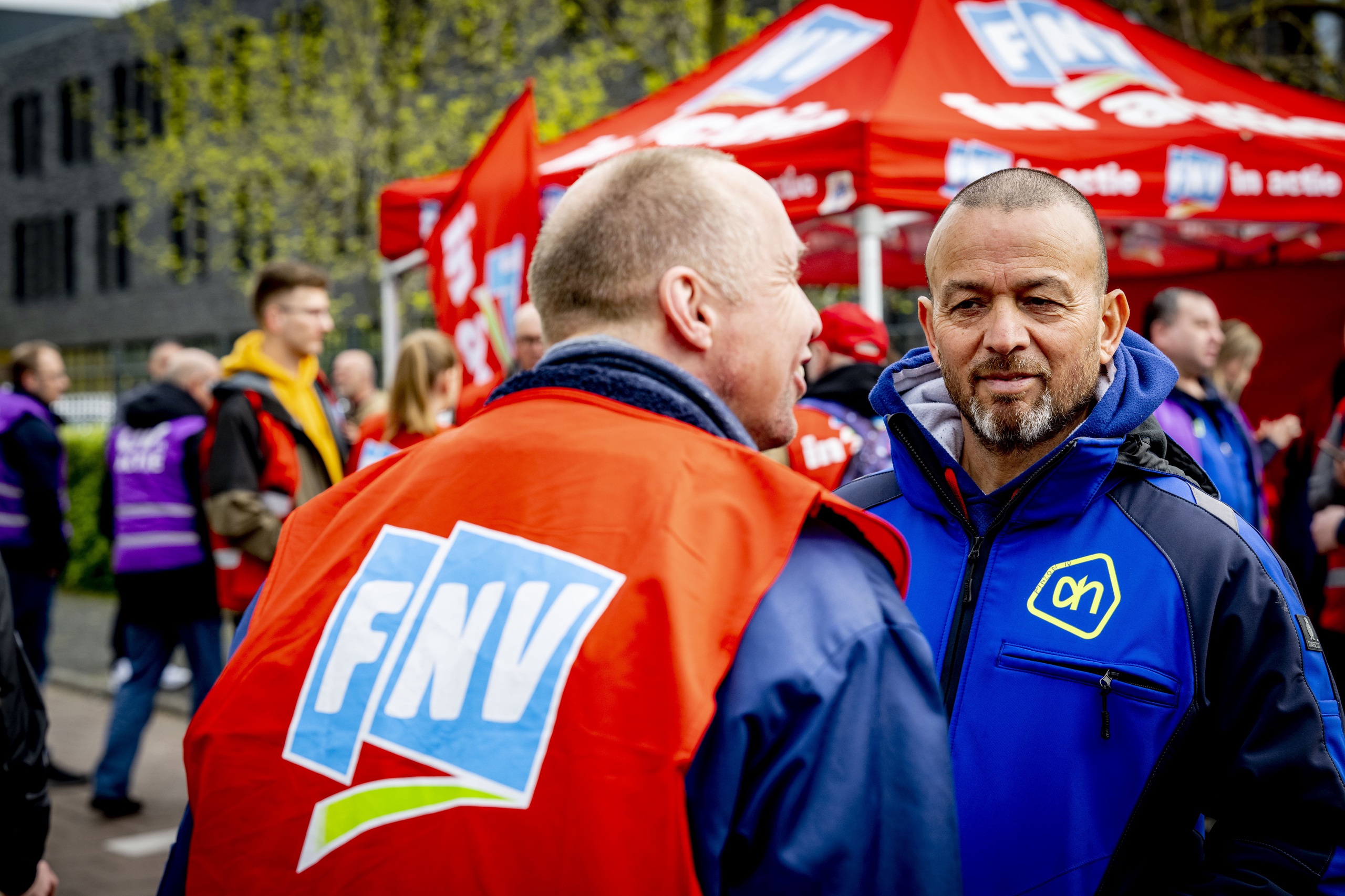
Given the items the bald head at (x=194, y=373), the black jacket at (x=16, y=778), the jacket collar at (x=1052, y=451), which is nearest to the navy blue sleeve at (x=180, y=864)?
the black jacket at (x=16, y=778)

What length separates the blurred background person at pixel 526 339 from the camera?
14.8 ft

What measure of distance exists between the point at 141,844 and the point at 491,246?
2879 millimetres

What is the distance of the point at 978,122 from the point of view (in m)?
4.46

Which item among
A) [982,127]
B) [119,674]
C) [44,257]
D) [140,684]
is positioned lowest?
[119,674]

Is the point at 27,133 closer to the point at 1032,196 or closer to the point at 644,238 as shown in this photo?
the point at 1032,196

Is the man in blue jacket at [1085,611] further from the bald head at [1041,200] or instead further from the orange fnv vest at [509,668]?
the orange fnv vest at [509,668]

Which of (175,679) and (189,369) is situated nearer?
(189,369)

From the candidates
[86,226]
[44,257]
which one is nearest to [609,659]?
[86,226]

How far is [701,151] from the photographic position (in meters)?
1.34

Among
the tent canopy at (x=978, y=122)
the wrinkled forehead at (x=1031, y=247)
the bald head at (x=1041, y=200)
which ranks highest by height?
the tent canopy at (x=978, y=122)

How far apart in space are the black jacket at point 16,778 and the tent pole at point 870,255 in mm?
3179

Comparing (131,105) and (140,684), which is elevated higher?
(131,105)

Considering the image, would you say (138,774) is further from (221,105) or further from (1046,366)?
(221,105)

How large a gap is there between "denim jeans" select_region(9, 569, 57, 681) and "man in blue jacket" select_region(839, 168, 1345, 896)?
17.1 feet
